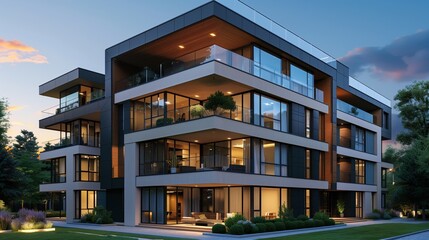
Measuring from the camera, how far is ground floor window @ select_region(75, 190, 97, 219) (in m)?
39.3

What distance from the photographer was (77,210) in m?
39.3

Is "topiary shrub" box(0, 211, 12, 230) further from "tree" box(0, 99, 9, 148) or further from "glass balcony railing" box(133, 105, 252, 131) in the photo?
"tree" box(0, 99, 9, 148)

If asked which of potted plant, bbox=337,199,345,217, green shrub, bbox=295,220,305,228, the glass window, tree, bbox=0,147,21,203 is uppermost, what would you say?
the glass window

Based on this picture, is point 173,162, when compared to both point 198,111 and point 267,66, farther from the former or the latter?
point 267,66

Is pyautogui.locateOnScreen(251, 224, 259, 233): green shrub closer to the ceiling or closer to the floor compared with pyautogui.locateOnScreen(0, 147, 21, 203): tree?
closer to the floor

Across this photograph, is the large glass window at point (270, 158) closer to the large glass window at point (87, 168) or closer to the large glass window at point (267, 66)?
the large glass window at point (267, 66)

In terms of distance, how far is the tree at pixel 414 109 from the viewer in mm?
57562

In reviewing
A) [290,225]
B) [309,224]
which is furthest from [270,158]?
[290,225]

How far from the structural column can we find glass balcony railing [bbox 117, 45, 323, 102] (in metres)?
5.16

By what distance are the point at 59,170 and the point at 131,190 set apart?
12.5 meters

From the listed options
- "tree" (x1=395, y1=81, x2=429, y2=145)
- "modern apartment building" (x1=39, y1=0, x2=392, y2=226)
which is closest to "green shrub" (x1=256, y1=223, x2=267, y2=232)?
"modern apartment building" (x1=39, y1=0, x2=392, y2=226)

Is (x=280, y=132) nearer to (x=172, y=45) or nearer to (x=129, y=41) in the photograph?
(x=172, y=45)

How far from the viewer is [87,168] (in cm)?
3997

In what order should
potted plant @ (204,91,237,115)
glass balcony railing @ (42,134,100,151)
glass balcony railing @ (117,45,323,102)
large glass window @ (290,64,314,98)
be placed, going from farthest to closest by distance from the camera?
glass balcony railing @ (42,134,100,151)
large glass window @ (290,64,314,98)
glass balcony railing @ (117,45,323,102)
potted plant @ (204,91,237,115)
